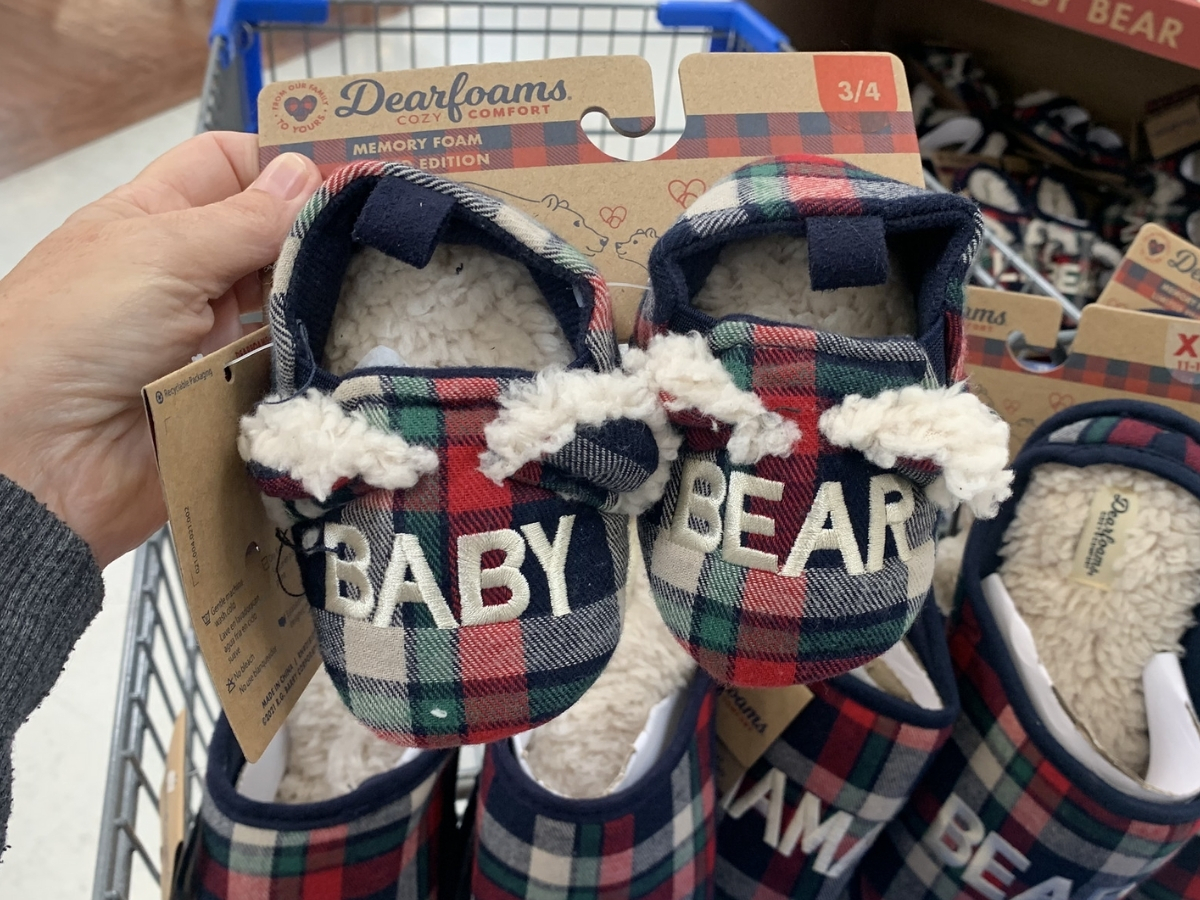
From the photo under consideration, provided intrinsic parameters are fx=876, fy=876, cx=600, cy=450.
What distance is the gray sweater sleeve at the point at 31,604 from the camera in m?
0.42

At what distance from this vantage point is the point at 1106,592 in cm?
60

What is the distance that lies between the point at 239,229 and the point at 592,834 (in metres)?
0.40

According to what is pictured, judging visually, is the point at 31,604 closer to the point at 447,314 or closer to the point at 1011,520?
the point at 447,314

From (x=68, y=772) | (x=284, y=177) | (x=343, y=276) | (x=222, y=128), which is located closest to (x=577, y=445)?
(x=343, y=276)

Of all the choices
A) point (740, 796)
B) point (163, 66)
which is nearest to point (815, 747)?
point (740, 796)

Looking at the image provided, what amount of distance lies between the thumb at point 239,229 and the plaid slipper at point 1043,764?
50cm

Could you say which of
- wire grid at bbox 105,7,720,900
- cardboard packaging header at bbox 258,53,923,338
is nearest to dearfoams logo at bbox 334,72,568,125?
cardboard packaging header at bbox 258,53,923,338

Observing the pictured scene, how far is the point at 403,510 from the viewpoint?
0.36 m

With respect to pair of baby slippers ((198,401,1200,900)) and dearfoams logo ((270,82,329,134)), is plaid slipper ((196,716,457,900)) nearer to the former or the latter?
pair of baby slippers ((198,401,1200,900))

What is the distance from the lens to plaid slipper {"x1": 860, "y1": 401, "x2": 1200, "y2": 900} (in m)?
0.56

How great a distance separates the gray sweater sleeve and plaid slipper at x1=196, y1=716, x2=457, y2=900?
13cm

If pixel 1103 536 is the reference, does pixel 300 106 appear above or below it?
above

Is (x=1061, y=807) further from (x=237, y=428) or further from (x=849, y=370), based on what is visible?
(x=237, y=428)

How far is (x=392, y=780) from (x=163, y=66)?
71.3 inches
